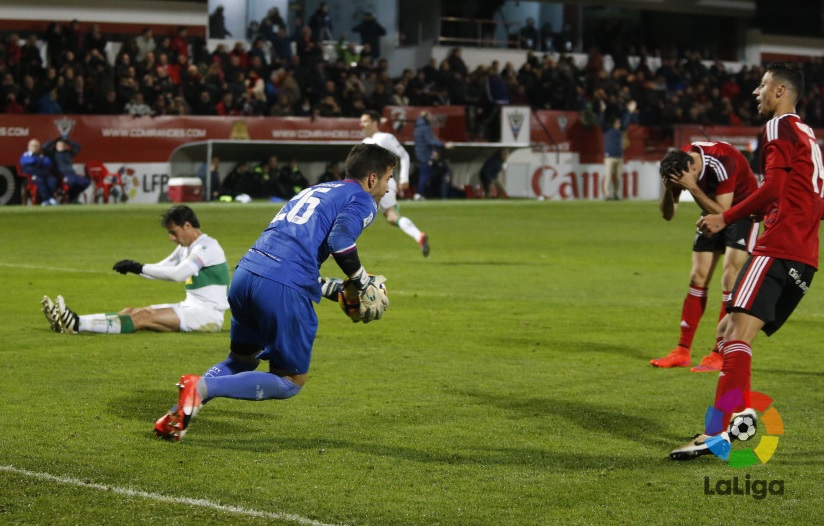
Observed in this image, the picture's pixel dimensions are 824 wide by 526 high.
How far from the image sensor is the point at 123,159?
30203 millimetres

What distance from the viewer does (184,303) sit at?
452 inches

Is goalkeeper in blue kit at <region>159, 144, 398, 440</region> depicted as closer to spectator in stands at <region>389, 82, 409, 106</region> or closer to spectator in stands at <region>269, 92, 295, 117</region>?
spectator in stands at <region>269, 92, 295, 117</region>

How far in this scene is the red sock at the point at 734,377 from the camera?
274 inches

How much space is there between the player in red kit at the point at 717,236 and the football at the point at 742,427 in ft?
5.67

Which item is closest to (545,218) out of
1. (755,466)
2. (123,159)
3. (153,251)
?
(123,159)

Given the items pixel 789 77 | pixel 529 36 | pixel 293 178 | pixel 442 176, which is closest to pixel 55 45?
pixel 293 178

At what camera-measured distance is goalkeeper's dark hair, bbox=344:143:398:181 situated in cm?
701

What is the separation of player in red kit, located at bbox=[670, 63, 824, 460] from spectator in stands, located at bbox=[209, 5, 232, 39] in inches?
1281

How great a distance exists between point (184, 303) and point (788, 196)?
19.9 ft

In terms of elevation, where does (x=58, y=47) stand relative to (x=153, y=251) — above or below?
above

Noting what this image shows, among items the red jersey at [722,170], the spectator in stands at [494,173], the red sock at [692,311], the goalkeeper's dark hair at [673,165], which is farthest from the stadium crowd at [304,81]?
the goalkeeper's dark hair at [673,165]

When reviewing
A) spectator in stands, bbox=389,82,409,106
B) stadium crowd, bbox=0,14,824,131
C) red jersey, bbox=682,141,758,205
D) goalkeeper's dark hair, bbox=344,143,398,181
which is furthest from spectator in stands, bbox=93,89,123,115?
goalkeeper's dark hair, bbox=344,143,398,181

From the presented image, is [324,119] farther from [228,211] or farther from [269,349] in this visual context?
[269,349]

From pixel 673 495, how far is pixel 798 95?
2504 millimetres
